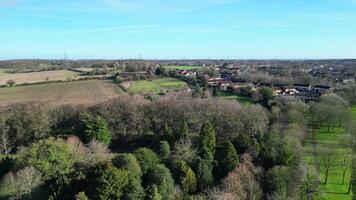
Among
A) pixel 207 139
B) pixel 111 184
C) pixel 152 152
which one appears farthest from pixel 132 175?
pixel 207 139

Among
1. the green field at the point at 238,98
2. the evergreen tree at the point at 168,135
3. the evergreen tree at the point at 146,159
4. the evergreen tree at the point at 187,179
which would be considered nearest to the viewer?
the evergreen tree at the point at 187,179

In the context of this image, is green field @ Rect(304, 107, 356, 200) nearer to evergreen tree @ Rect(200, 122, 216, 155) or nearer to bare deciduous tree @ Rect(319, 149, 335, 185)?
bare deciduous tree @ Rect(319, 149, 335, 185)

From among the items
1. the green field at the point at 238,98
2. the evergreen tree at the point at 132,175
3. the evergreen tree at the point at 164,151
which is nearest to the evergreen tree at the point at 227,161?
the evergreen tree at the point at 164,151

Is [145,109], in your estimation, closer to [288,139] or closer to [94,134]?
[94,134]

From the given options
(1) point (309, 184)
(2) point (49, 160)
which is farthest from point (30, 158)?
(1) point (309, 184)

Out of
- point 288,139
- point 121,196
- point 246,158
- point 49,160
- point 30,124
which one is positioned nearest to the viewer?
point 121,196

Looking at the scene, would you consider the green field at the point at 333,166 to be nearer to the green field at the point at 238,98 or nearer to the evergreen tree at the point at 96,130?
the green field at the point at 238,98

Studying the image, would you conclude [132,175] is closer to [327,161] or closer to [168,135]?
[168,135]
